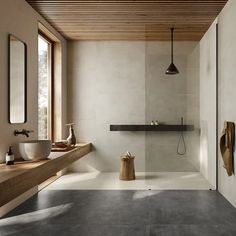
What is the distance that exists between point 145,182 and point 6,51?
9.16 ft

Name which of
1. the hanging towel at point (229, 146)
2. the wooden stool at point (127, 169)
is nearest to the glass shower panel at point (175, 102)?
the wooden stool at point (127, 169)

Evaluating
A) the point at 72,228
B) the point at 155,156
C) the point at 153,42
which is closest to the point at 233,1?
the point at 153,42

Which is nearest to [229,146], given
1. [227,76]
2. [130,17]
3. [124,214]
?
[227,76]

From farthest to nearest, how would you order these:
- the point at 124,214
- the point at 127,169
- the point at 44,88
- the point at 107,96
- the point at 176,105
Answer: the point at 107,96, the point at 44,88, the point at 127,169, the point at 176,105, the point at 124,214

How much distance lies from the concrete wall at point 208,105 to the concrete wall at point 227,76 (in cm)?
26

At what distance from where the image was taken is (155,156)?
494 centimetres

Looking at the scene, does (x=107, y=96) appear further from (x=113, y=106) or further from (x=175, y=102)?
(x=175, y=102)

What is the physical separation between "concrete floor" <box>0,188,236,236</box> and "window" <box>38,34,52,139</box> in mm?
1302

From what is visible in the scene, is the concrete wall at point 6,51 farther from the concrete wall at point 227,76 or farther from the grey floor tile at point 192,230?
the concrete wall at point 227,76

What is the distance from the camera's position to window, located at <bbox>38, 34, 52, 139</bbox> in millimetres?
4893

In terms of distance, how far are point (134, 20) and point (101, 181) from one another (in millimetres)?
2582

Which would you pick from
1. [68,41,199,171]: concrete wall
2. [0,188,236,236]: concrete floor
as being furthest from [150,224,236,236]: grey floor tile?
[68,41,199,171]: concrete wall

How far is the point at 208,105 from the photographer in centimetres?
458

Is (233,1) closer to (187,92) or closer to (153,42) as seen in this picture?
(187,92)
